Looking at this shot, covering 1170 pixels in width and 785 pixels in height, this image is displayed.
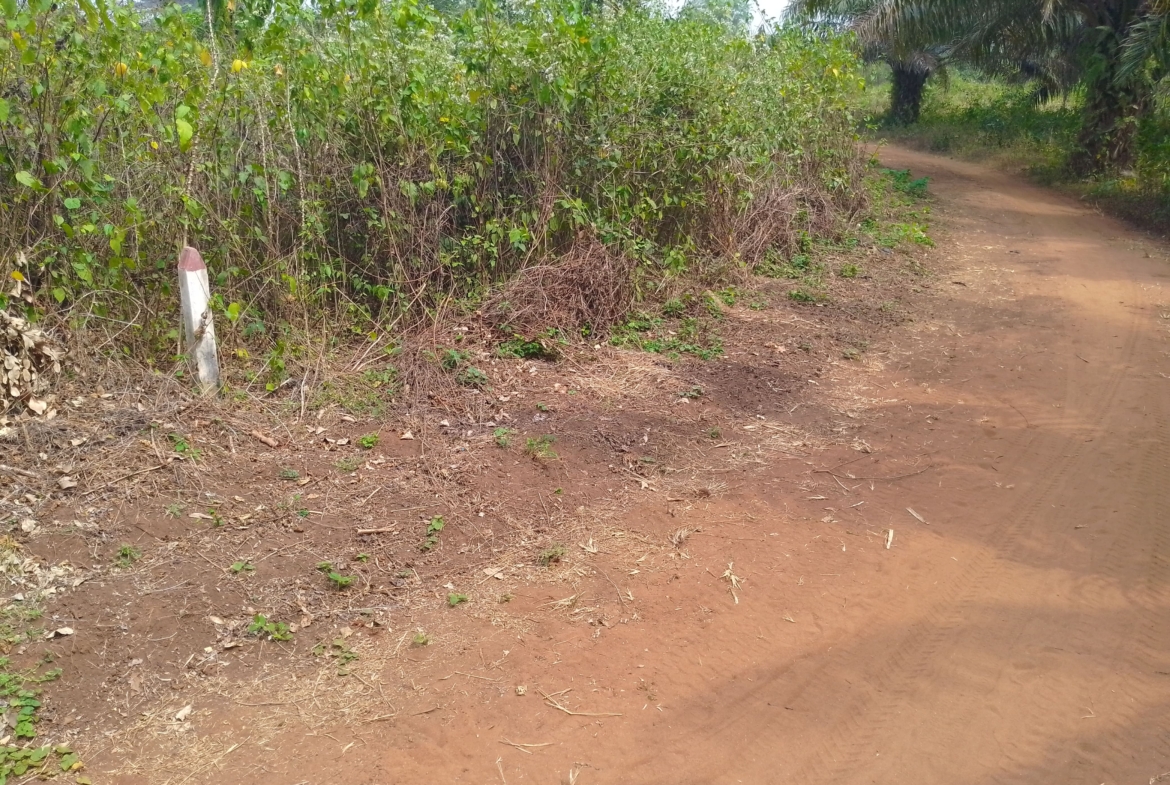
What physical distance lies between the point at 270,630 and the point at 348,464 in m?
1.39

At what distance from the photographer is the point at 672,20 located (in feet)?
31.7

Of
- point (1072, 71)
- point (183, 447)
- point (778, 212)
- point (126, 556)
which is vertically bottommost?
point (126, 556)

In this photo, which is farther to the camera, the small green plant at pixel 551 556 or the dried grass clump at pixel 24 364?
the dried grass clump at pixel 24 364

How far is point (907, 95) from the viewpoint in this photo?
2755 cm

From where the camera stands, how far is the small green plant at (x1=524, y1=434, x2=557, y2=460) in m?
5.20

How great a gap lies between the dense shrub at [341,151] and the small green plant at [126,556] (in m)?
1.63

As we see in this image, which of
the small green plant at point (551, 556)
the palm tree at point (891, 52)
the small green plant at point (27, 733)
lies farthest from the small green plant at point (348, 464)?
the palm tree at point (891, 52)

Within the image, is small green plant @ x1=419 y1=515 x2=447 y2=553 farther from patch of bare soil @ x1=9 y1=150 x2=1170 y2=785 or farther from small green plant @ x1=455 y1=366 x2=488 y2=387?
small green plant @ x1=455 y1=366 x2=488 y2=387

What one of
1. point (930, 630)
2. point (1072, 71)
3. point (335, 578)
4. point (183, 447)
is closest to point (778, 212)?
point (930, 630)

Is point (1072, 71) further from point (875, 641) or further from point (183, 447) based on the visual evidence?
point (183, 447)

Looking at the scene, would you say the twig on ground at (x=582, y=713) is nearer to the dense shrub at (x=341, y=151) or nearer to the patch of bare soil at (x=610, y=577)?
the patch of bare soil at (x=610, y=577)

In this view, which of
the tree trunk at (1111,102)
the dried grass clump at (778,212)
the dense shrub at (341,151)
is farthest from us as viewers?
the tree trunk at (1111,102)

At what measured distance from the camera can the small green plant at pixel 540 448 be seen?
520 centimetres

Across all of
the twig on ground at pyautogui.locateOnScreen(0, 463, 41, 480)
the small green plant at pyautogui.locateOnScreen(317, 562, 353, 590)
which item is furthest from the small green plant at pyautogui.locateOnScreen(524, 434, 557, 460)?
the twig on ground at pyautogui.locateOnScreen(0, 463, 41, 480)
